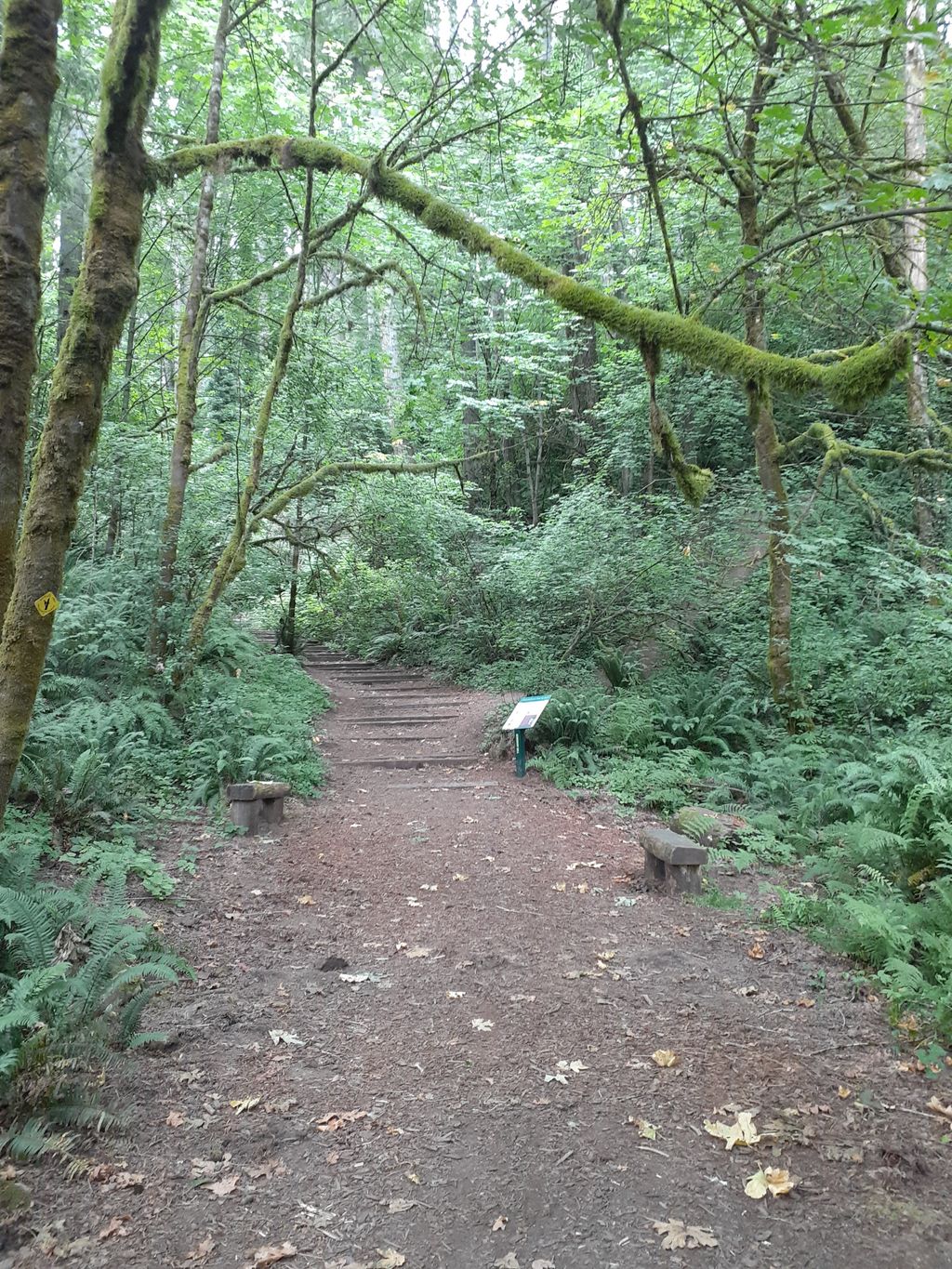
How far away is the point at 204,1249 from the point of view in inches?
103

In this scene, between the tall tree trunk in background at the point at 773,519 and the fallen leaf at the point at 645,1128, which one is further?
the tall tree trunk in background at the point at 773,519

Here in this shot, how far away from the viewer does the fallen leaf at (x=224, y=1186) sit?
9.43 ft

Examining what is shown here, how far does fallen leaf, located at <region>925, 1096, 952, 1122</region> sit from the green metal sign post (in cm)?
550

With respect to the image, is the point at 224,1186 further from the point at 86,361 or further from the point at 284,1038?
the point at 86,361

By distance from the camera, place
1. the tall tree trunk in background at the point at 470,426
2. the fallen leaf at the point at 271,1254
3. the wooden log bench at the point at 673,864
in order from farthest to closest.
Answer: the tall tree trunk in background at the point at 470,426
the wooden log bench at the point at 673,864
the fallen leaf at the point at 271,1254

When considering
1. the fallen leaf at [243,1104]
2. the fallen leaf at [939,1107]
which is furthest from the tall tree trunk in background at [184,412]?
the fallen leaf at [939,1107]

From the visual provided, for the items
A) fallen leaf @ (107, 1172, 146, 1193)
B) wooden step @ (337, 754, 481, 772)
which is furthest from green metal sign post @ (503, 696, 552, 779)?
fallen leaf @ (107, 1172, 146, 1193)

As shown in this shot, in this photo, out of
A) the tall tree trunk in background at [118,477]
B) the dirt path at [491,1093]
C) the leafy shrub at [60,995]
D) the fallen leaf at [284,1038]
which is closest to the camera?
the dirt path at [491,1093]

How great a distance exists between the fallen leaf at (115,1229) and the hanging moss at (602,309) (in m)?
4.50

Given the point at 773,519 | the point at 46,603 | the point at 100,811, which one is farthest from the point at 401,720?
the point at 46,603

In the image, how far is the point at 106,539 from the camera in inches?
433

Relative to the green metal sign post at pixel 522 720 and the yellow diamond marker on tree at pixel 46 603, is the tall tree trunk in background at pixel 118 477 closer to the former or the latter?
the green metal sign post at pixel 522 720

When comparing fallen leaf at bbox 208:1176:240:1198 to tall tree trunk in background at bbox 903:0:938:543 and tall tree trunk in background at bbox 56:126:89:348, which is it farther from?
tall tree trunk in background at bbox 903:0:938:543

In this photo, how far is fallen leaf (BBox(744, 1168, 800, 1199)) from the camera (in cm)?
288
